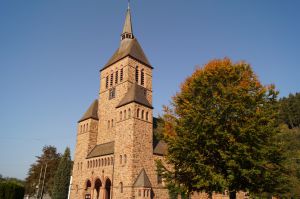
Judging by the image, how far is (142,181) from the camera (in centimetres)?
2853

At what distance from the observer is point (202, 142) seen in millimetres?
17438

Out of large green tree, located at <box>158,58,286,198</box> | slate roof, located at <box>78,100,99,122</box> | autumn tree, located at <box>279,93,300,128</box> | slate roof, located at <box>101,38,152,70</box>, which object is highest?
autumn tree, located at <box>279,93,300,128</box>

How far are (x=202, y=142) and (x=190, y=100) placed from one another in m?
3.42

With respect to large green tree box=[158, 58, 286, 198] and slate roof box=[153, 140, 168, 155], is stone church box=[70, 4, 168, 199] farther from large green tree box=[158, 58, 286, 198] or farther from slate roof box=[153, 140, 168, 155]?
large green tree box=[158, 58, 286, 198]

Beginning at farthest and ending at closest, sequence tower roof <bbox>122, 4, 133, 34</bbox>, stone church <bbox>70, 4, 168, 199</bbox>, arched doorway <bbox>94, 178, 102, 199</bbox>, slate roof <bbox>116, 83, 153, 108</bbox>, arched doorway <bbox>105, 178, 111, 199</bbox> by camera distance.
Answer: tower roof <bbox>122, 4, 133, 34</bbox>
arched doorway <bbox>94, 178, 102, 199</bbox>
arched doorway <bbox>105, 178, 111, 199</bbox>
slate roof <bbox>116, 83, 153, 108</bbox>
stone church <bbox>70, 4, 168, 199</bbox>

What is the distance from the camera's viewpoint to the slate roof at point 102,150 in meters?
33.8

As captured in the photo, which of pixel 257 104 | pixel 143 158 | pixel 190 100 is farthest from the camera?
pixel 143 158

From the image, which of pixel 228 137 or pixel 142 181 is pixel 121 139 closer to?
pixel 142 181

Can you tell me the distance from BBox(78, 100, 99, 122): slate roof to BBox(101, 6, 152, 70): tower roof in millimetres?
6566

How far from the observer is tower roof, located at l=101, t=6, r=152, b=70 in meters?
40.8

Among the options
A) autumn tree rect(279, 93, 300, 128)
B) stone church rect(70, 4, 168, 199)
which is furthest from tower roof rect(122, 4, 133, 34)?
autumn tree rect(279, 93, 300, 128)

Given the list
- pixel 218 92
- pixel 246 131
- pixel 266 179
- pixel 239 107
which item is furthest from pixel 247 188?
pixel 218 92

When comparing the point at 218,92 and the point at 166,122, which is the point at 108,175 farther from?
the point at 218,92

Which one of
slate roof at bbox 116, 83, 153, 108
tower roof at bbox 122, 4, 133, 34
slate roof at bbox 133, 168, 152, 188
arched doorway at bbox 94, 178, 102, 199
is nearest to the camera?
slate roof at bbox 133, 168, 152, 188
